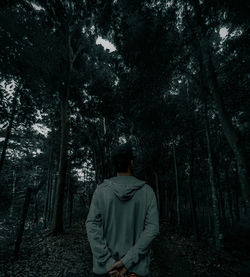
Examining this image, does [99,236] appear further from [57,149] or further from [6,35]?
[57,149]

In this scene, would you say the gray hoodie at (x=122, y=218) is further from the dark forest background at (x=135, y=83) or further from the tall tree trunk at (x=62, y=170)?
the tall tree trunk at (x=62, y=170)

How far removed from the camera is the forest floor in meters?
5.88

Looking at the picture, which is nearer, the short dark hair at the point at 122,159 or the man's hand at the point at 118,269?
the man's hand at the point at 118,269

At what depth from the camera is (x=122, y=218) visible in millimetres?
1893

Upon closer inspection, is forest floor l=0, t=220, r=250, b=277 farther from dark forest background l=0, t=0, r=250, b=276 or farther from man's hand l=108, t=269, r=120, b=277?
man's hand l=108, t=269, r=120, b=277

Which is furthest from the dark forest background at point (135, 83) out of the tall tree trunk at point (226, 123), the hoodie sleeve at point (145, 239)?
the hoodie sleeve at point (145, 239)

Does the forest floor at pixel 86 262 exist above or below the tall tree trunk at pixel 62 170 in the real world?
below

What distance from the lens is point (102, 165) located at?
52.3 feet

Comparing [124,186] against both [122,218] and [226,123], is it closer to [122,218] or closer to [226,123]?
[122,218]

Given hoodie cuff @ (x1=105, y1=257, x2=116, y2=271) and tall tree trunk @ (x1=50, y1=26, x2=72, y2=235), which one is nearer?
hoodie cuff @ (x1=105, y1=257, x2=116, y2=271)

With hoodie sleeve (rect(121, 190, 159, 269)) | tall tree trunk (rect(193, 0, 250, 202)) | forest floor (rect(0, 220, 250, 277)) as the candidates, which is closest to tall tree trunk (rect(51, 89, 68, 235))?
forest floor (rect(0, 220, 250, 277))

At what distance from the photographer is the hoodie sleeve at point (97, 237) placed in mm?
1699

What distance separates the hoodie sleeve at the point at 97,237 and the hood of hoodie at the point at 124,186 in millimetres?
227

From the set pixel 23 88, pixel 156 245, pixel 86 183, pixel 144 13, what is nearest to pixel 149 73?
pixel 144 13
